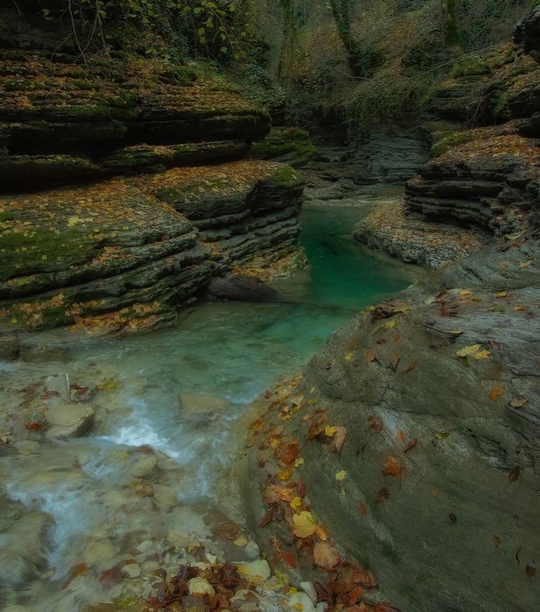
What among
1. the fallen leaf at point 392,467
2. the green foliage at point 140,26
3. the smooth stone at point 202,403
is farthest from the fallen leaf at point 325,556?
the green foliage at point 140,26

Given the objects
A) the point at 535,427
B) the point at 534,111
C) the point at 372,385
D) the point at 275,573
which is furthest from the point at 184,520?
the point at 534,111

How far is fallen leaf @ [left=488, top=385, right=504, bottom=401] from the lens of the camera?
2861 millimetres

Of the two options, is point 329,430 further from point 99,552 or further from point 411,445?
point 99,552

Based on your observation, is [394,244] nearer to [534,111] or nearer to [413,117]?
[534,111]

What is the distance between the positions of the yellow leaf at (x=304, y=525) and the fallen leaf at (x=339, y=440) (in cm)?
51

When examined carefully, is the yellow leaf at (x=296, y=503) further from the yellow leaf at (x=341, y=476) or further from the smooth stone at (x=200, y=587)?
the smooth stone at (x=200, y=587)

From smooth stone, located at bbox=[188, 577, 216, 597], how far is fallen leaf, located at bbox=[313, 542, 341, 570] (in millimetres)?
718

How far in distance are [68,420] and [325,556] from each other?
3.29m

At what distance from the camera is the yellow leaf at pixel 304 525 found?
3.26 metres

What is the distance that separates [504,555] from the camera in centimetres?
252

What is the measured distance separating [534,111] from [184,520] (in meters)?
14.5

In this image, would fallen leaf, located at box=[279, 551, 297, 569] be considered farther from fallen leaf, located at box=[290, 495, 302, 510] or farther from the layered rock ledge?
the layered rock ledge

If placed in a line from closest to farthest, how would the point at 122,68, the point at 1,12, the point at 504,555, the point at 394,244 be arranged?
1. the point at 504,555
2. the point at 1,12
3. the point at 122,68
4. the point at 394,244

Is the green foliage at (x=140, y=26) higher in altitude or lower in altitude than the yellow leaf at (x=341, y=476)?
higher
